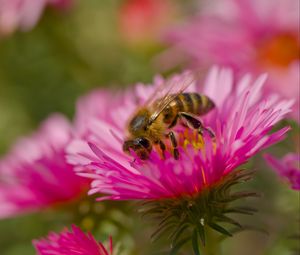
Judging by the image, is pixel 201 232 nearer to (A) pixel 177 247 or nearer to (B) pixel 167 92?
(A) pixel 177 247

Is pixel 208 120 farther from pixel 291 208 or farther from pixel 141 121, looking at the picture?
pixel 291 208

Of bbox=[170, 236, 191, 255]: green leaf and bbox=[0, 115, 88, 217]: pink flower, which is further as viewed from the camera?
bbox=[0, 115, 88, 217]: pink flower

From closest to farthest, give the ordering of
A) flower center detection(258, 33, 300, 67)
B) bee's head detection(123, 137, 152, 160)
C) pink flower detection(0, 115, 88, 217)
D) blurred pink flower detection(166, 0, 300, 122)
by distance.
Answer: bee's head detection(123, 137, 152, 160)
pink flower detection(0, 115, 88, 217)
blurred pink flower detection(166, 0, 300, 122)
flower center detection(258, 33, 300, 67)

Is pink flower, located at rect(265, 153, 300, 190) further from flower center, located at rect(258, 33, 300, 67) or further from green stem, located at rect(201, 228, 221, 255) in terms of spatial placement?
flower center, located at rect(258, 33, 300, 67)

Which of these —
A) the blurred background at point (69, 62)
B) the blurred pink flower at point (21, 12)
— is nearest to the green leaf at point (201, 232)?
the blurred background at point (69, 62)

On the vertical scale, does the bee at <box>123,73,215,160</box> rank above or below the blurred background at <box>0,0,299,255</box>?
below

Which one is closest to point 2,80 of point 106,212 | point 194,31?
point 194,31

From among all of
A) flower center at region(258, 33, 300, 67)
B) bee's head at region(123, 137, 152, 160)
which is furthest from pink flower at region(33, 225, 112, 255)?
flower center at region(258, 33, 300, 67)
